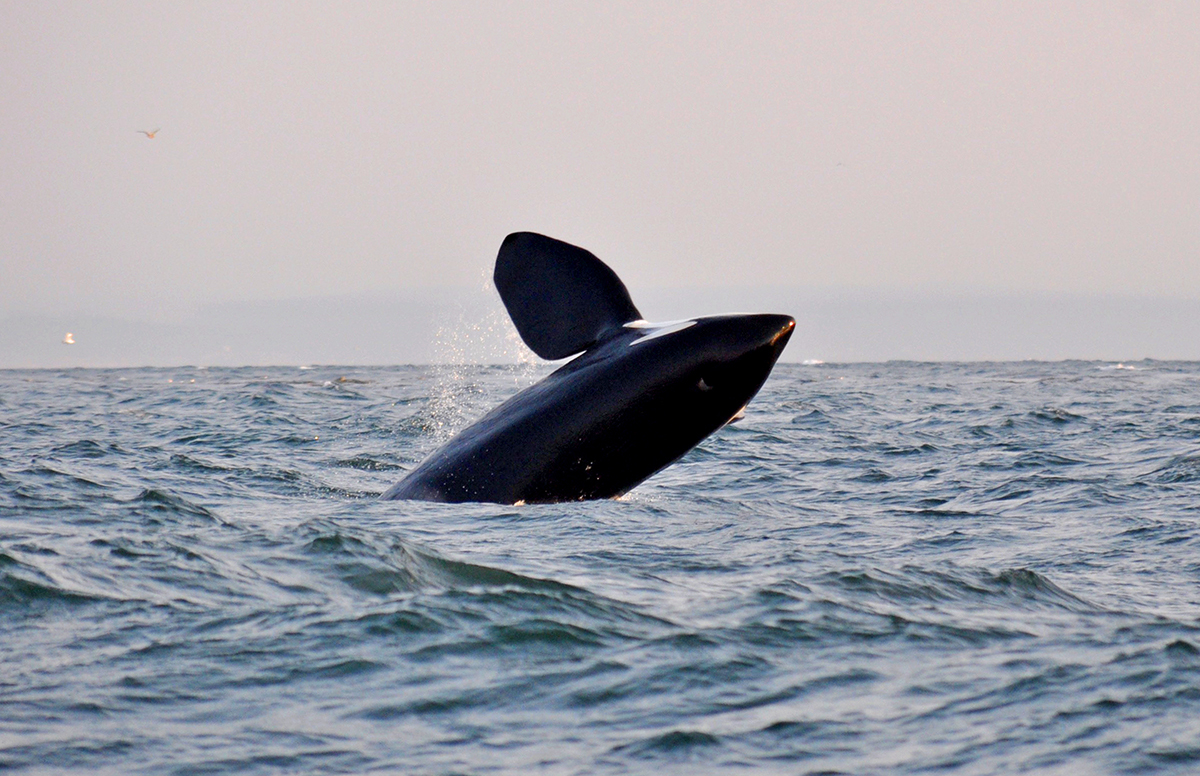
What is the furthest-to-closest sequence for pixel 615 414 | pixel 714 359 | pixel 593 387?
pixel 593 387 < pixel 615 414 < pixel 714 359

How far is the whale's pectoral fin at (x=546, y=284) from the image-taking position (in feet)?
30.6

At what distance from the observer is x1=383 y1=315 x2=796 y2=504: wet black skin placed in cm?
888

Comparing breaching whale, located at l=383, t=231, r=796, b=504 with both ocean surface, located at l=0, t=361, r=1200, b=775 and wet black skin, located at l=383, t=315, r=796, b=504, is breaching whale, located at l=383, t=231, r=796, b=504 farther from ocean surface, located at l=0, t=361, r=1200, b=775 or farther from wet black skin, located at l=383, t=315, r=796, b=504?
ocean surface, located at l=0, t=361, r=1200, b=775

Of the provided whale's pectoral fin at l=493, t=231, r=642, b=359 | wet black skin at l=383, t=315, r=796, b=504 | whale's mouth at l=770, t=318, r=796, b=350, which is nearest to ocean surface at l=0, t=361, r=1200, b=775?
wet black skin at l=383, t=315, r=796, b=504

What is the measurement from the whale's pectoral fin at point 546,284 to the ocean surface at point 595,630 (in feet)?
4.47

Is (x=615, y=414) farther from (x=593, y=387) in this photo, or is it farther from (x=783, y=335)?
(x=783, y=335)

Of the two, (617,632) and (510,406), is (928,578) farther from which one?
(510,406)

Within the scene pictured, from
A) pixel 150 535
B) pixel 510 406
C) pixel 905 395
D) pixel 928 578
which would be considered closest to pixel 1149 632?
pixel 928 578

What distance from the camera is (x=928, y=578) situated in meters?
8.11

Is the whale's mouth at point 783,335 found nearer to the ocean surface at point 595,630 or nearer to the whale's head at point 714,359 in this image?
the whale's head at point 714,359

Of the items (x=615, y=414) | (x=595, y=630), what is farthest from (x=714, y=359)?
(x=595, y=630)

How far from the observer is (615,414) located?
9.02 meters

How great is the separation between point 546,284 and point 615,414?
115cm

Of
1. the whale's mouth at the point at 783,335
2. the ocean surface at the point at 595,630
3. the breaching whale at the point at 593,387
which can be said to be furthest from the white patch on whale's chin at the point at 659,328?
the ocean surface at the point at 595,630
